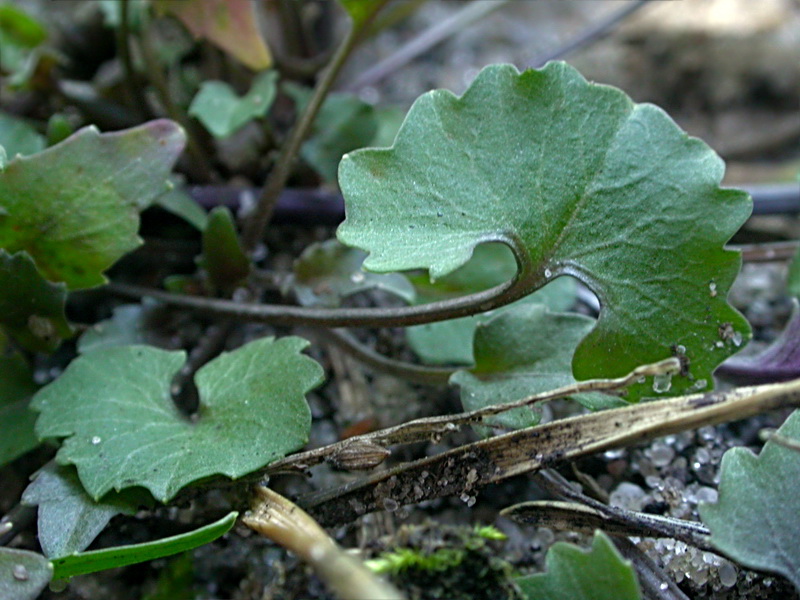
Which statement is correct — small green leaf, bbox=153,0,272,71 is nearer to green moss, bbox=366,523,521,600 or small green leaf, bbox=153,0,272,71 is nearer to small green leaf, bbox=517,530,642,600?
green moss, bbox=366,523,521,600

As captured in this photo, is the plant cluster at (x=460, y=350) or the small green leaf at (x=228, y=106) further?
the small green leaf at (x=228, y=106)

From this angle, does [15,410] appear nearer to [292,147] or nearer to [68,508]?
[68,508]

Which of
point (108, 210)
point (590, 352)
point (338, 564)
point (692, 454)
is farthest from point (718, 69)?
point (338, 564)

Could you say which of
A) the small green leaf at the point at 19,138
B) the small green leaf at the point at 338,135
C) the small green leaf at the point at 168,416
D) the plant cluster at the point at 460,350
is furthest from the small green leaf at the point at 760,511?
the small green leaf at the point at 19,138

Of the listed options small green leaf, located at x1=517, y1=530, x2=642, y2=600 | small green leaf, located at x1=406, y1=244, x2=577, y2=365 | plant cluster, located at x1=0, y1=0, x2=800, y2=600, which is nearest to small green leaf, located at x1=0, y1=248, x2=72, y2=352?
plant cluster, located at x1=0, y1=0, x2=800, y2=600

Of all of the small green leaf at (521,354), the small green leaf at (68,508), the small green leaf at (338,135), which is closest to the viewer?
the small green leaf at (68,508)

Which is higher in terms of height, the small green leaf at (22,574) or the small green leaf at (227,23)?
the small green leaf at (227,23)

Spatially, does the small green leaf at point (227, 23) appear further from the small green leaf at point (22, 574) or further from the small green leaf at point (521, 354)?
the small green leaf at point (22, 574)
